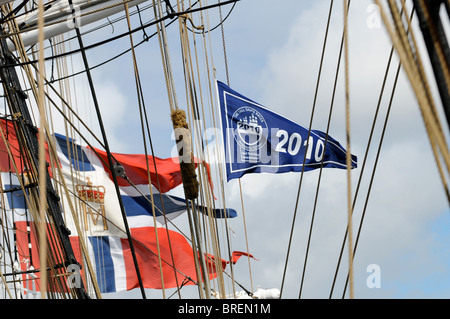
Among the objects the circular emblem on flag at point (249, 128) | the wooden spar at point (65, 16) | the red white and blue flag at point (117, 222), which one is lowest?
the red white and blue flag at point (117, 222)

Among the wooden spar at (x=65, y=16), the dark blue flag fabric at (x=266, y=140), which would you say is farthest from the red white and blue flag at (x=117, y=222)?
the wooden spar at (x=65, y=16)

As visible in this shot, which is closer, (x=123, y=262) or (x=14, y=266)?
(x=14, y=266)

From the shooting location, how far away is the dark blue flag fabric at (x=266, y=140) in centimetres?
1055

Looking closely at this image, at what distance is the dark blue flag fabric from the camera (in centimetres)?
1055

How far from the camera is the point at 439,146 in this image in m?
2.11

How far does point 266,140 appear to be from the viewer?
1103 centimetres

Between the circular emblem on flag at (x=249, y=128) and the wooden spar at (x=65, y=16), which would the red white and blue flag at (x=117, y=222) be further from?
the wooden spar at (x=65, y=16)

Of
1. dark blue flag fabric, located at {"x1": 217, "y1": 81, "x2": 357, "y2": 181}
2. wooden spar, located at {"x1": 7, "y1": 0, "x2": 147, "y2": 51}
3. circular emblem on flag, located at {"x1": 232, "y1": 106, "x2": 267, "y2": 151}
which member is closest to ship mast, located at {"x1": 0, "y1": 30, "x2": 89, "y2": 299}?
wooden spar, located at {"x1": 7, "y1": 0, "x2": 147, "y2": 51}

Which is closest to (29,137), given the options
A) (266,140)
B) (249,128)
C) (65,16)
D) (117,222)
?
(65,16)
